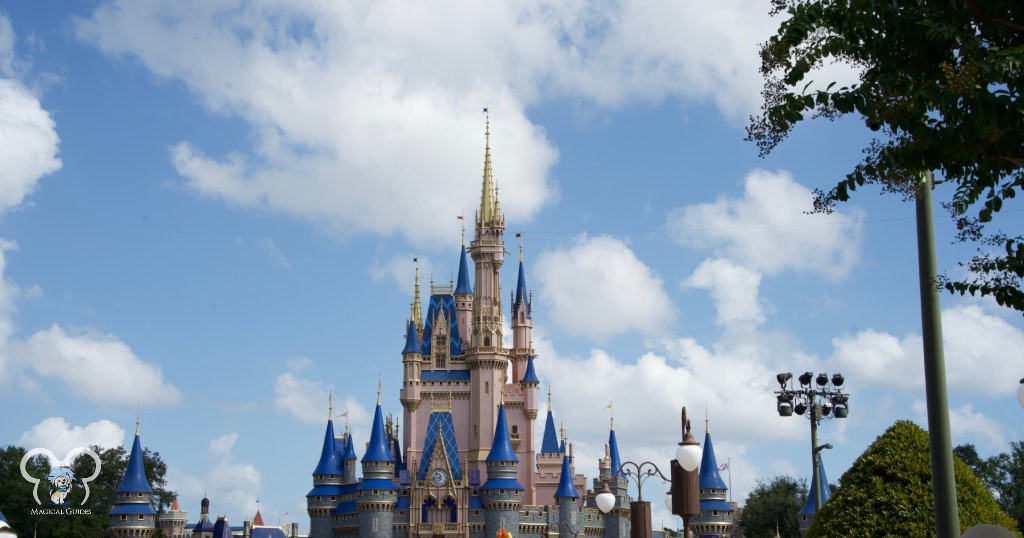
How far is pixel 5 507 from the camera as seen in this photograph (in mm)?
93188

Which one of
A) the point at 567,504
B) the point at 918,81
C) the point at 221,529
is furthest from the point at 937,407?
the point at 221,529

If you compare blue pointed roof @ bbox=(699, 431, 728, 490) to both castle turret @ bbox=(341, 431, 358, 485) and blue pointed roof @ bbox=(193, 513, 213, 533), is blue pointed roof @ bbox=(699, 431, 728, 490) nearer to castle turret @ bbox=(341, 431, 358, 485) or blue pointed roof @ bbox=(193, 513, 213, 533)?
castle turret @ bbox=(341, 431, 358, 485)

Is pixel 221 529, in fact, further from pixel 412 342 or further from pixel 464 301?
pixel 464 301

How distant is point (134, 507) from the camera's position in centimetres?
8169

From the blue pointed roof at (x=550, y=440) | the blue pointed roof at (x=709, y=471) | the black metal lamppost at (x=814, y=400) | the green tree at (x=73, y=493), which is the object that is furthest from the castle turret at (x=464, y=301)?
the black metal lamppost at (x=814, y=400)

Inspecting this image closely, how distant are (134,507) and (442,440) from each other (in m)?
21.3

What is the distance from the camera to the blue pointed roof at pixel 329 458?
85.7 m

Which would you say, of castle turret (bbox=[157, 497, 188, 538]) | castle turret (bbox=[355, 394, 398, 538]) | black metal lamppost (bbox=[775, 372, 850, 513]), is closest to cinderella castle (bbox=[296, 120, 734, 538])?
castle turret (bbox=[355, 394, 398, 538])

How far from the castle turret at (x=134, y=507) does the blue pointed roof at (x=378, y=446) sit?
15386mm

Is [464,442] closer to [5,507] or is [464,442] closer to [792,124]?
[5,507]

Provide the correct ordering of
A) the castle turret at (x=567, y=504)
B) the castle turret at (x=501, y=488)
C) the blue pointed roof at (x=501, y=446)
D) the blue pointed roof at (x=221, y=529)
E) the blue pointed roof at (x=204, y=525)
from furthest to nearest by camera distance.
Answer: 1. the blue pointed roof at (x=204, y=525)
2. the blue pointed roof at (x=221, y=529)
3. the castle turret at (x=567, y=504)
4. the blue pointed roof at (x=501, y=446)
5. the castle turret at (x=501, y=488)

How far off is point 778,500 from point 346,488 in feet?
109

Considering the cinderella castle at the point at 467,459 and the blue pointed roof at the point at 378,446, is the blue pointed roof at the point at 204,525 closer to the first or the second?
the cinderella castle at the point at 467,459

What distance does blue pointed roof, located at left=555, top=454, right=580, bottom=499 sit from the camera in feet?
274
